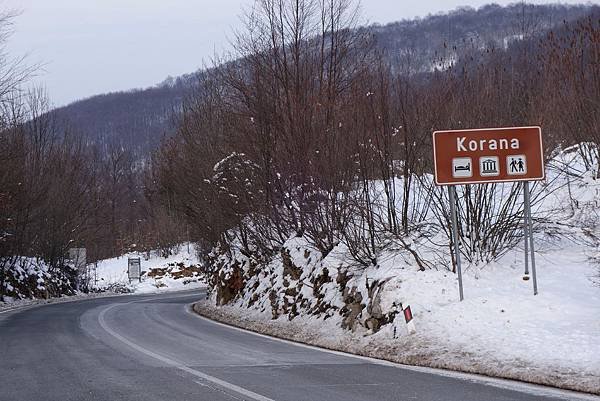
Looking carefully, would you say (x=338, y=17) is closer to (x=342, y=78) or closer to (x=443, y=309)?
(x=342, y=78)

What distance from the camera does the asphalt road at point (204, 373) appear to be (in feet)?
27.3

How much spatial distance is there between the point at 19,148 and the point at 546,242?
26.6 meters

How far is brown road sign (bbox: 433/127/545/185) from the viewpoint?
40.8 feet

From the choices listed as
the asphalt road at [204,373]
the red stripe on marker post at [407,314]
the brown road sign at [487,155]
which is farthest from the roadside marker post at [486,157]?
the asphalt road at [204,373]

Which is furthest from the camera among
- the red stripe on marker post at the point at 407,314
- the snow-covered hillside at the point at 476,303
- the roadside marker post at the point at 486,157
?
the roadside marker post at the point at 486,157

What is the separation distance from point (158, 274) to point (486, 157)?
48.5 meters

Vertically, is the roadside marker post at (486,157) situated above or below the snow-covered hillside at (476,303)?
above

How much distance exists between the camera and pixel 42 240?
42.8m

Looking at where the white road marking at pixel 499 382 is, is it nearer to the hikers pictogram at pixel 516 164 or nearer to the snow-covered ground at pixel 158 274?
the hikers pictogram at pixel 516 164

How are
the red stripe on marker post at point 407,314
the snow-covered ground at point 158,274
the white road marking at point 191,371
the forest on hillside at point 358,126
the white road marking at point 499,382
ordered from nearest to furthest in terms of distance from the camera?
the white road marking at point 499,382 → the white road marking at point 191,371 → the red stripe on marker post at point 407,314 → the forest on hillside at point 358,126 → the snow-covered ground at point 158,274

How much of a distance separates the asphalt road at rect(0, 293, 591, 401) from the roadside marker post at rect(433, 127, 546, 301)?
11.6 ft

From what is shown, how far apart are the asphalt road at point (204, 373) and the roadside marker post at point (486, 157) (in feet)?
11.6

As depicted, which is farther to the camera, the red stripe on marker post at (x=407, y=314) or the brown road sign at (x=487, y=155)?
the brown road sign at (x=487, y=155)

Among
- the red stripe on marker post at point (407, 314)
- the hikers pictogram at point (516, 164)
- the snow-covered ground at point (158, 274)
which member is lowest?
the snow-covered ground at point (158, 274)
